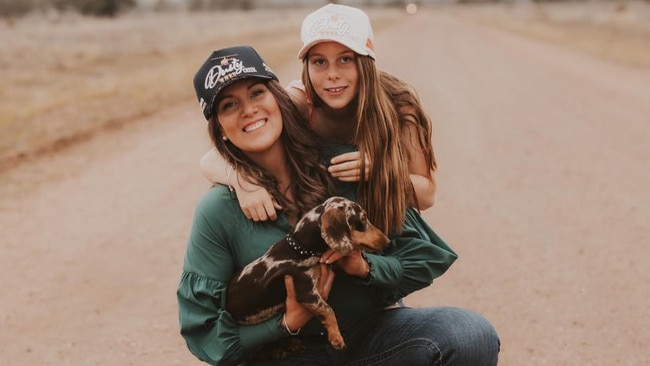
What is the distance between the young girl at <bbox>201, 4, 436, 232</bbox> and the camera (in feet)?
8.15

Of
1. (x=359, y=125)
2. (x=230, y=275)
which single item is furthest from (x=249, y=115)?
(x=230, y=275)

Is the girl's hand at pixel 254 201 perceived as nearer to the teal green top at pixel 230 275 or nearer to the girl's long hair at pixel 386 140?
the teal green top at pixel 230 275

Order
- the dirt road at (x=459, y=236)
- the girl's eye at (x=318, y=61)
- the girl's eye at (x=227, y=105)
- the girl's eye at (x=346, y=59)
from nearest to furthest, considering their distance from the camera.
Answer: the girl's eye at (x=227, y=105) < the girl's eye at (x=346, y=59) < the girl's eye at (x=318, y=61) < the dirt road at (x=459, y=236)

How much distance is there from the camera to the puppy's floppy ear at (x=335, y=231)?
221cm

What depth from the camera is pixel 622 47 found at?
822 inches

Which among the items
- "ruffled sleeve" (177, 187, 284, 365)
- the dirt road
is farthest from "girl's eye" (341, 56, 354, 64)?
the dirt road

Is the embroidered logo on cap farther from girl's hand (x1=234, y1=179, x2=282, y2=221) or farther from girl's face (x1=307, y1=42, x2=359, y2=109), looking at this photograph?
girl's face (x1=307, y1=42, x2=359, y2=109)

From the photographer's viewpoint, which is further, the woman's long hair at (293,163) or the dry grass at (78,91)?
the dry grass at (78,91)

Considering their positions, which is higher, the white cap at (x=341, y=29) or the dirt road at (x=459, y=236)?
the white cap at (x=341, y=29)

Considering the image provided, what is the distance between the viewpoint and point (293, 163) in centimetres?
249

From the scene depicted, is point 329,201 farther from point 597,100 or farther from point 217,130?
point 597,100

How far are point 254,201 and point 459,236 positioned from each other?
354 centimetres

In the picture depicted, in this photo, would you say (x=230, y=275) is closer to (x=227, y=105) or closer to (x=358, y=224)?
(x=358, y=224)

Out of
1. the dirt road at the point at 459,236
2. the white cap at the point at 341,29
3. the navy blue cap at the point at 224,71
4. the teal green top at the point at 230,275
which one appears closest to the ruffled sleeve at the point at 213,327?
the teal green top at the point at 230,275
